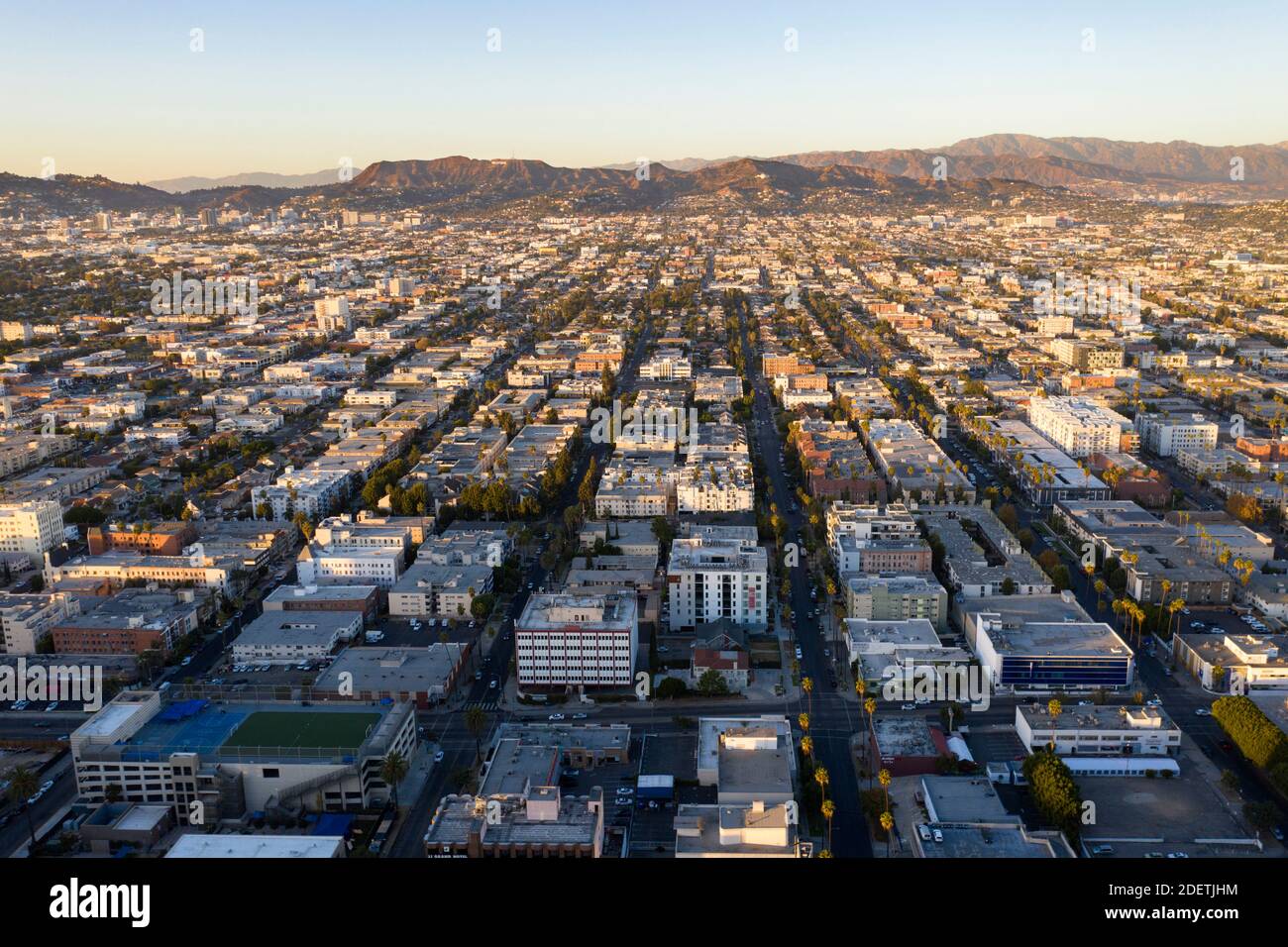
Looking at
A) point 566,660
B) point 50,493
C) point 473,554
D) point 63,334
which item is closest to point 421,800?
point 566,660

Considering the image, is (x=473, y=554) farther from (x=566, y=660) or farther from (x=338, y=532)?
(x=566, y=660)

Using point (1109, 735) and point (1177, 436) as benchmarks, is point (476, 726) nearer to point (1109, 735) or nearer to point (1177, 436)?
point (1109, 735)

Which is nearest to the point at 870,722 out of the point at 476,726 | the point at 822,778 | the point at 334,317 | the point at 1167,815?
the point at 822,778

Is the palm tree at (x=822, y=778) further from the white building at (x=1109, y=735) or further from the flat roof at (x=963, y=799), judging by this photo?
the white building at (x=1109, y=735)

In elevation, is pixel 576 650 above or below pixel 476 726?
above

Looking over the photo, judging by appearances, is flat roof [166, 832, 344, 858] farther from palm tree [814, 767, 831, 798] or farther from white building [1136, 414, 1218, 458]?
white building [1136, 414, 1218, 458]

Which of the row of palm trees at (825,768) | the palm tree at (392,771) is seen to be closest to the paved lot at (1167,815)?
the row of palm trees at (825,768)

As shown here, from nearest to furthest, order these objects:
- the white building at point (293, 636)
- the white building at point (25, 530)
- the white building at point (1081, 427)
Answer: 1. the white building at point (293, 636)
2. the white building at point (25, 530)
3. the white building at point (1081, 427)
